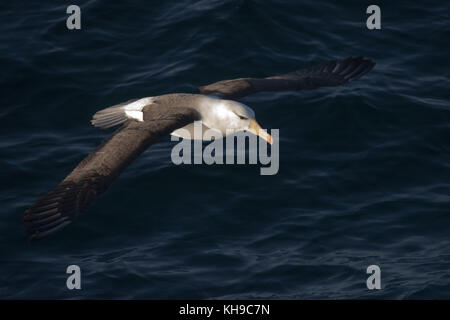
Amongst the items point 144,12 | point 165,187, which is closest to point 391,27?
point 144,12

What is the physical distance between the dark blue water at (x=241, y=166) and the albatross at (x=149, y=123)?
1.97 ft

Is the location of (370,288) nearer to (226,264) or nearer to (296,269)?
(296,269)

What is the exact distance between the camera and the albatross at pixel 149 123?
939 centimetres

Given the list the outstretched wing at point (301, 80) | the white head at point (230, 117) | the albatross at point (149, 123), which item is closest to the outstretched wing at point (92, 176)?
the albatross at point (149, 123)

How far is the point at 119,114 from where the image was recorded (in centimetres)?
1232

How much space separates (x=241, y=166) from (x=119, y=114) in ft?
7.03

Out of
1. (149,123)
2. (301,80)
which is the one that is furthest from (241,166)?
(301,80)

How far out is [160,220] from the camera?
11.2m

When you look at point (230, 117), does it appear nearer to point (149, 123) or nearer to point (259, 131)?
point (259, 131)

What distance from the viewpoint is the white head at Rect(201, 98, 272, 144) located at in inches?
470

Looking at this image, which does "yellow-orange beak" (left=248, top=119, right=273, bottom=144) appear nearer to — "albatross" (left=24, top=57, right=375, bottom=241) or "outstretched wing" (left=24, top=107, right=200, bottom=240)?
"albatross" (left=24, top=57, right=375, bottom=241)

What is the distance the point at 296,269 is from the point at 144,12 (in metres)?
8.06

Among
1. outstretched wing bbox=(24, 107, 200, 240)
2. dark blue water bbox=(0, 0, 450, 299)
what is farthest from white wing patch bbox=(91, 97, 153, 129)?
outstretched wing bbox=(24, 107, 200, 240)

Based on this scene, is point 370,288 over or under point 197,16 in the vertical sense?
under
